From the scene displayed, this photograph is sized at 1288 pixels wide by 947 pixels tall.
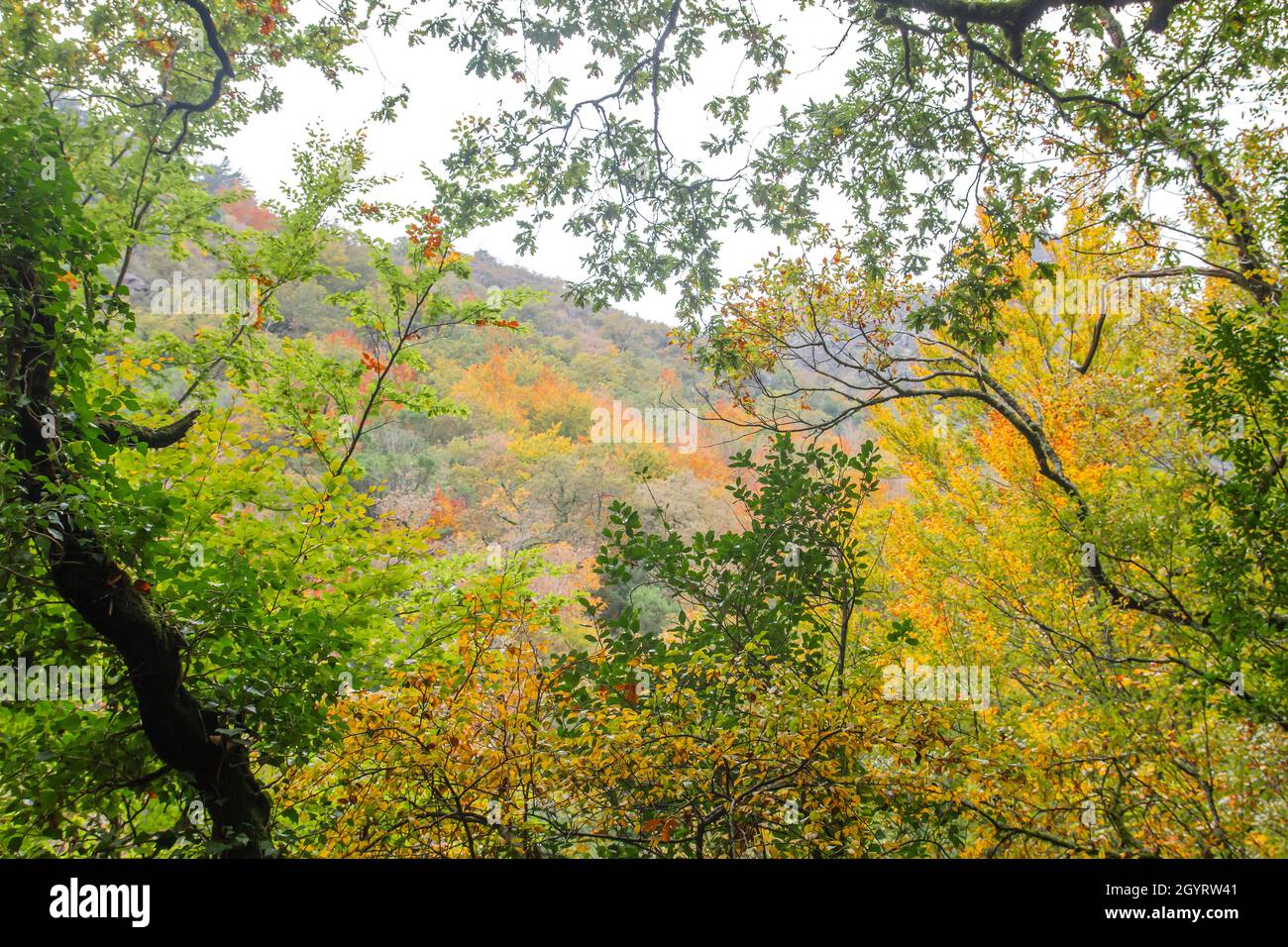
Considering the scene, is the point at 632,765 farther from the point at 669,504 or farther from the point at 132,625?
the point at 669,504

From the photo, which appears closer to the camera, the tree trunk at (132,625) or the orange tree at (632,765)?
the orange tree at (632,765)

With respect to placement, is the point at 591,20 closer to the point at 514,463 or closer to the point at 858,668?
the point at 858,668

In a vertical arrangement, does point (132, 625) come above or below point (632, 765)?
above

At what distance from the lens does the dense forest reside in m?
2.81

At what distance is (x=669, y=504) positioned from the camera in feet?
19.2

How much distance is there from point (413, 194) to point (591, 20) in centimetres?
233

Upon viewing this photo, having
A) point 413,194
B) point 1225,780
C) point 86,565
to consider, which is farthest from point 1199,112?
point 86,565

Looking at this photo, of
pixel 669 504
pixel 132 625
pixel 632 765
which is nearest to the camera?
pixel 632 765

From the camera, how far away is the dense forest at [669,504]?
2.81m

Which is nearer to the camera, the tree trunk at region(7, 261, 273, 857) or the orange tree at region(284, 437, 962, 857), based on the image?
the orange tree at region(284, 437, 962, 857)

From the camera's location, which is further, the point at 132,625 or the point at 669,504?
the point at 669,504

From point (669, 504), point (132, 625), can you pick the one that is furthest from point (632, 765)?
point (669, 504)

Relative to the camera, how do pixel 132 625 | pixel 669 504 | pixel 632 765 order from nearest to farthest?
pixel 632 765 < pixel 132 625 < pixel 669 504
